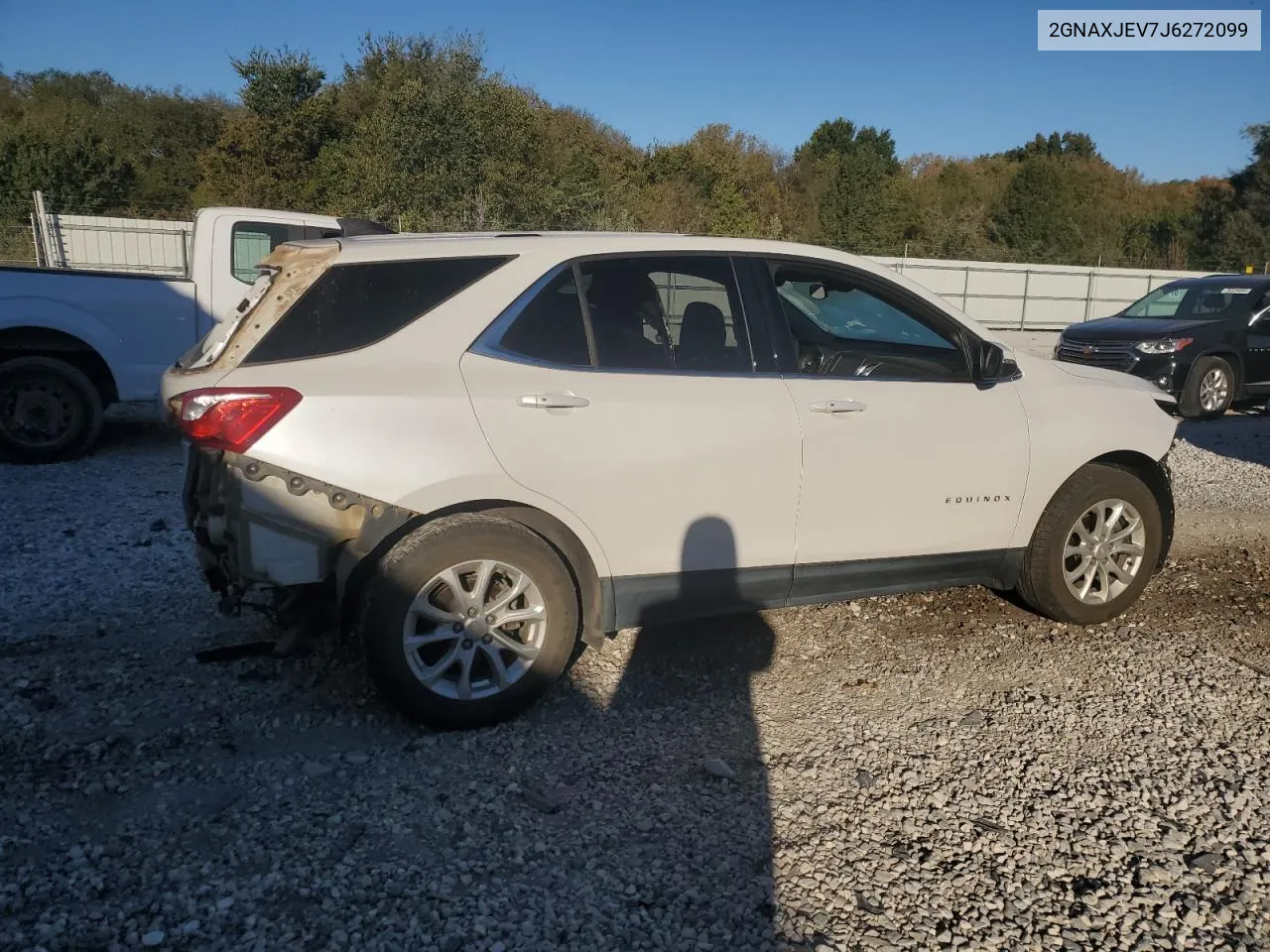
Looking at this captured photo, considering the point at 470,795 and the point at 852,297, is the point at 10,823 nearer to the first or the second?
the point at 470,795

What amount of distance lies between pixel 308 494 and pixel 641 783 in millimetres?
1532

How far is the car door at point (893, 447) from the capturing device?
4.07 meters

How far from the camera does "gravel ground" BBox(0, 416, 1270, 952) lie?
2.70m

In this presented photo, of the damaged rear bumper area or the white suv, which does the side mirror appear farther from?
the damaged rear bumper area

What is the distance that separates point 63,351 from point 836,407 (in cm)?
704

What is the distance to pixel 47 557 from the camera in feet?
18.4

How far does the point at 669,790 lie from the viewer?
3.36 meters

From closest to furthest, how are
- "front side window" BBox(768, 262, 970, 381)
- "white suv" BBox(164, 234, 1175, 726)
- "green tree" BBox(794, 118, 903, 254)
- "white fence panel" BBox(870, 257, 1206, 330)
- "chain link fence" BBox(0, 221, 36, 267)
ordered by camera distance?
"white suv" BBox(164, 234, 1175, 726)
"front side window" BBox(768, 262, 970, 381)
"chain link fence" BBox(0, 221, 36, 267)
"white fence panel" BBox(870, 257, 1206, 330)
"green tree" BBox(794, 118, 903, 254)

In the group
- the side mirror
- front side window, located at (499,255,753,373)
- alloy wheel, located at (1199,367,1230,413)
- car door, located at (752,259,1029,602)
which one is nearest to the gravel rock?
car door, located at (752,259,1029,602)

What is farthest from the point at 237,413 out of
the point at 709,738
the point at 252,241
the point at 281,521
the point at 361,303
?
the point at 252,241

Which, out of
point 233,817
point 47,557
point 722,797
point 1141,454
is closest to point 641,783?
point 722,797

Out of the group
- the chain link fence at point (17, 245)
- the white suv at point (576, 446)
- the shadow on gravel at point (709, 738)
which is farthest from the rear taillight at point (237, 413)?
the chain link fence at point (17, 245)

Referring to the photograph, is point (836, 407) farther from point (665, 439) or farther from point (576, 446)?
point (576, 446)

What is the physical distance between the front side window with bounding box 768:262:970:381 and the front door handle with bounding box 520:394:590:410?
1.05m
